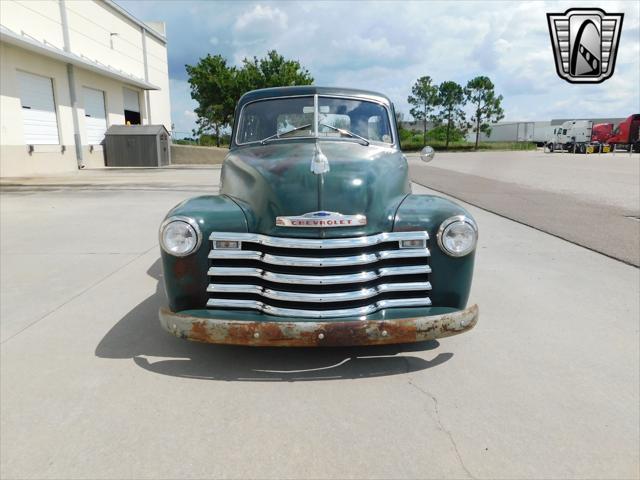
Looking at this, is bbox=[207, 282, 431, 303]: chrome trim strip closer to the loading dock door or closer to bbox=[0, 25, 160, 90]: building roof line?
bbox=[0, 25, 160, 90]: building roof line

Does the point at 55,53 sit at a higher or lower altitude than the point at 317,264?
higher

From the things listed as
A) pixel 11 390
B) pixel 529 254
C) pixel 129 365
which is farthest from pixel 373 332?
pixel 529 254

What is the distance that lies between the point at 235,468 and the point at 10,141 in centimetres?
1820

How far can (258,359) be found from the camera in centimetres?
315

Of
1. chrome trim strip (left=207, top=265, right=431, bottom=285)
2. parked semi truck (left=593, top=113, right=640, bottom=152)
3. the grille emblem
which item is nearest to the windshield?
the grille emblem

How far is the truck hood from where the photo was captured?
294 cm

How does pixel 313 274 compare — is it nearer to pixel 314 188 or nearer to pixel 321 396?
pixel 314 188

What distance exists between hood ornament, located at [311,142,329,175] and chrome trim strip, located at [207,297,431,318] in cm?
92

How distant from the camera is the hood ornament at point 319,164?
3.08m

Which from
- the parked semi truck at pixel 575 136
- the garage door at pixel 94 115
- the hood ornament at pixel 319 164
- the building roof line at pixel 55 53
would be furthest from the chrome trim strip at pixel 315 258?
the parked semi truck at pixel 575 136

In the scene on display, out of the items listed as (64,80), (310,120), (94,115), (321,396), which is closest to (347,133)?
(310,120)

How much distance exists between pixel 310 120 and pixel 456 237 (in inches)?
71.3

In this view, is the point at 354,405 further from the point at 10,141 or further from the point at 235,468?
the point at 10,141

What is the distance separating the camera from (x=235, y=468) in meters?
2.12
